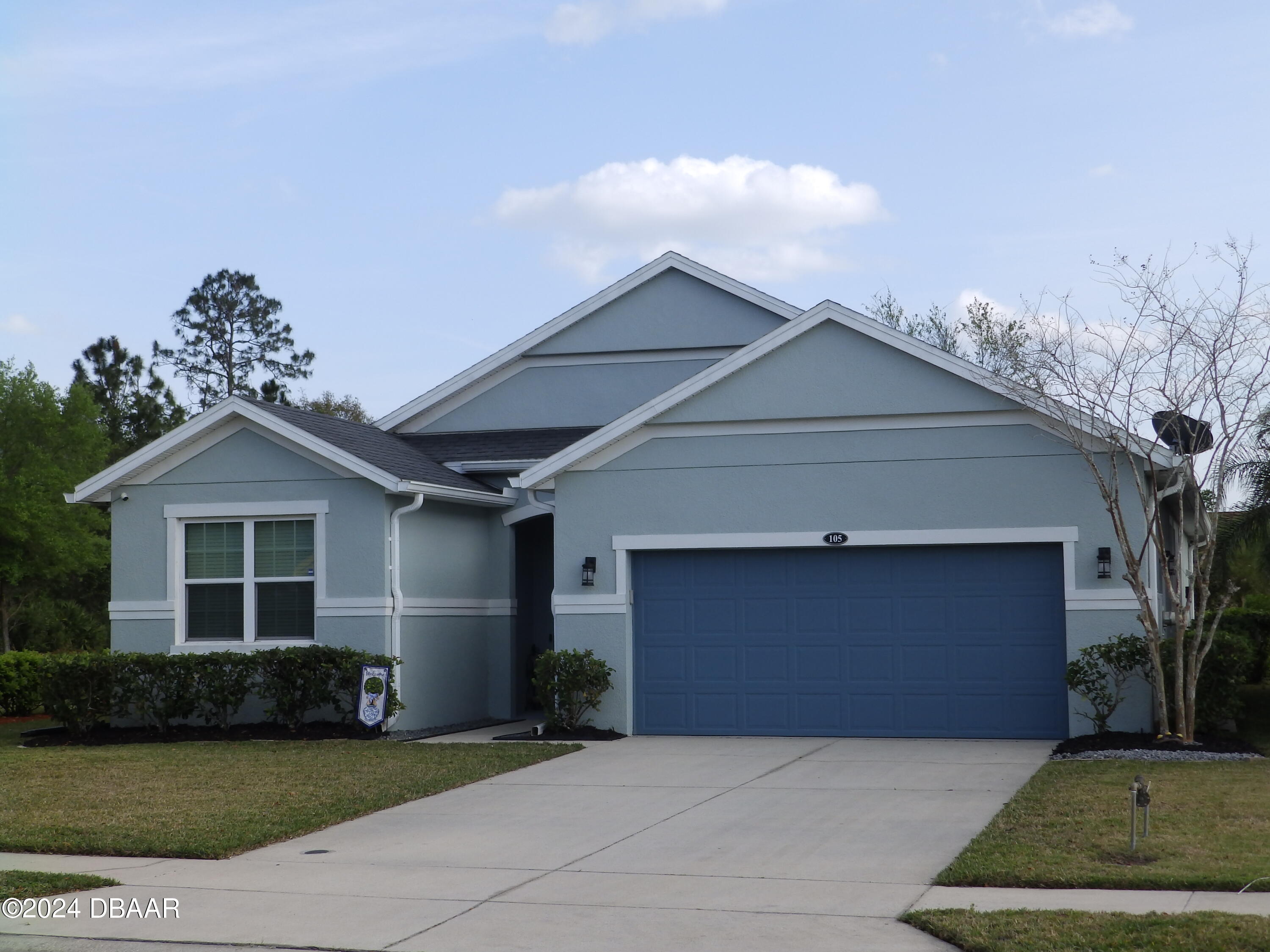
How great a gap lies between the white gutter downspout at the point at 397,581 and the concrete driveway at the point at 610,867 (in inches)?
146

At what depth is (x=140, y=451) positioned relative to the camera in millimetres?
17359

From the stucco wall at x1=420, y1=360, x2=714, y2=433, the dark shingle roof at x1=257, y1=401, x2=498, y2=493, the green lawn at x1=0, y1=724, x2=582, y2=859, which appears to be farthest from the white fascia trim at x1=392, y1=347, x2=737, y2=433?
the green lawn at x1=0, y1=724, x2=582, y2=859

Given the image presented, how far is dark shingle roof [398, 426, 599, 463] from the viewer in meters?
19.2

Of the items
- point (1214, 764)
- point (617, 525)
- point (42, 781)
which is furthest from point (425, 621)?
point (1214, 764)

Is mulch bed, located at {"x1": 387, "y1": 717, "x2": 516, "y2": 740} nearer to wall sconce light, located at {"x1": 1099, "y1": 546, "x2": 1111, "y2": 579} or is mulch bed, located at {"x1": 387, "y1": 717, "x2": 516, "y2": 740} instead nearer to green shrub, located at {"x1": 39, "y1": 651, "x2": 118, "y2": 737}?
green shrub, located at {"x1": 39, "y1": 651, "x2": 118, "y2": 737}

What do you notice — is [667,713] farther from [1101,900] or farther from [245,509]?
[1101,900]

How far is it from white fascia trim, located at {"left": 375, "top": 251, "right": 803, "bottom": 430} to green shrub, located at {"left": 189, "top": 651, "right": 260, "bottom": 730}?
582 centimetres

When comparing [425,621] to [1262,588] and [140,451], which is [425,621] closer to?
[140,451]

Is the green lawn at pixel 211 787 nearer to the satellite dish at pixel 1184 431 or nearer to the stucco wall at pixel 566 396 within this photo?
the stucco wall at pixel 566 396

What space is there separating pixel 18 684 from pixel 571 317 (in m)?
10.5

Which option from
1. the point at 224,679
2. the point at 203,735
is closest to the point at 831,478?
the point at 224,679

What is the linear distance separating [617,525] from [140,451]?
6.28 meters

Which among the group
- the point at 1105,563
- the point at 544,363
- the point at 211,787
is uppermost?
the point at 544,363

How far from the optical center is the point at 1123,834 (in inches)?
359
